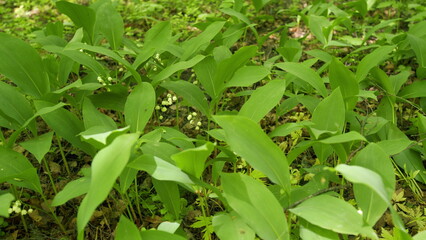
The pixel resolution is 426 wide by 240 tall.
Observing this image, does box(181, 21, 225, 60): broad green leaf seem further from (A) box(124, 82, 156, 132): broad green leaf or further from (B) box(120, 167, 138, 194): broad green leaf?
(B) box(120, 167, 138, 194): broad green leaf

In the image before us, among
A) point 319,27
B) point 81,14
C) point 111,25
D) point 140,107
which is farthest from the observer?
point 319,27

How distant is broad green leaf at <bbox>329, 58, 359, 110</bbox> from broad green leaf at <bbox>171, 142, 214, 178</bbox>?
99 centimetres

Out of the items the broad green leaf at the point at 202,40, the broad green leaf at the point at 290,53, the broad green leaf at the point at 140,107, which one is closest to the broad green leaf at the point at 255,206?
the broad green leaf at the point at 140,107

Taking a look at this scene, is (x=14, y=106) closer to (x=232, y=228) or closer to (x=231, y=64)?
(x=231, y=64)

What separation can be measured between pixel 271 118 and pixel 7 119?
1.73m

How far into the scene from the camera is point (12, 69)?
2.09 m

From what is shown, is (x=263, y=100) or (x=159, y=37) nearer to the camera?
(x=263, y=100)

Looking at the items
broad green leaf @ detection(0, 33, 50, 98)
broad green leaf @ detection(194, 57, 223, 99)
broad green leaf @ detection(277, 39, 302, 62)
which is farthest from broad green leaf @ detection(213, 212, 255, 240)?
broad green leaf @ detection(277, 39, 302, 62)

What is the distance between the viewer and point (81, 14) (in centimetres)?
236

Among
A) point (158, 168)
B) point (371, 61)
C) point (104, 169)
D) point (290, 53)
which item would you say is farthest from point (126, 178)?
point (371, 61)

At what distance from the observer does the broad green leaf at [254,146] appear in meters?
1.47

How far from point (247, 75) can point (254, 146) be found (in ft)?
2.56

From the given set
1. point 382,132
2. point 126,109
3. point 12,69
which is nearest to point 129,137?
point 126,109

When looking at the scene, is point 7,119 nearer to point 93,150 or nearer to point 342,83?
point 93,150
